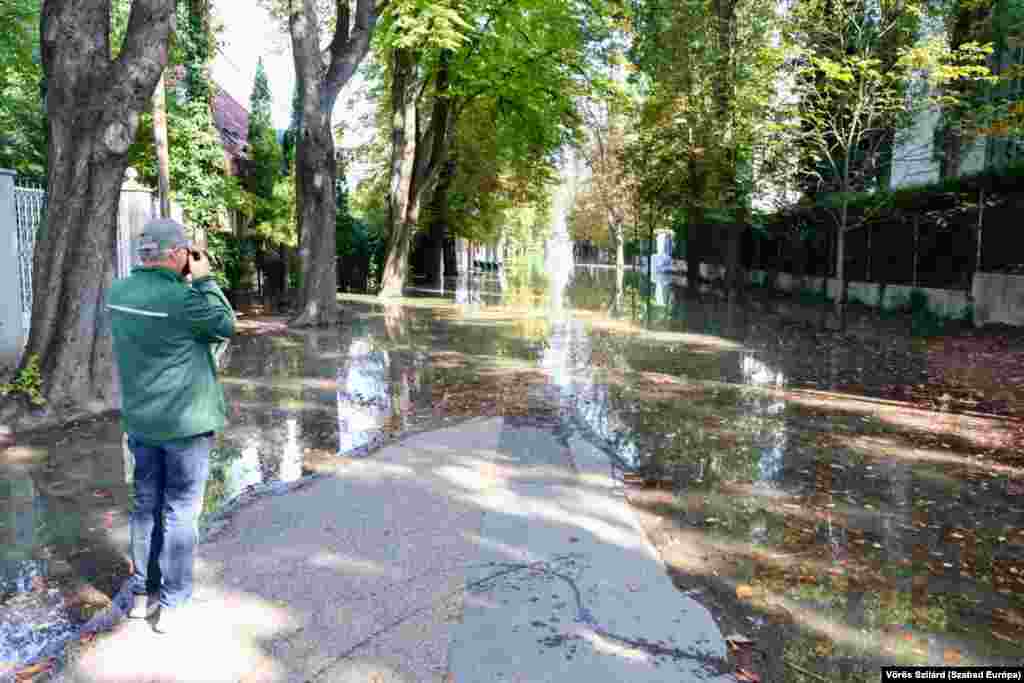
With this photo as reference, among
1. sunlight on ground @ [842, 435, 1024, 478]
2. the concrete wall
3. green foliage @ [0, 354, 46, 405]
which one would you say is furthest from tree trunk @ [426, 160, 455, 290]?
sunlight on ground @ [842, 435, 1024, 478]

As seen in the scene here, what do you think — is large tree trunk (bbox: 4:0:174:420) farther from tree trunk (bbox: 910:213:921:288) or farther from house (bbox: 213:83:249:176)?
house (bbox: 213:83:249:176)

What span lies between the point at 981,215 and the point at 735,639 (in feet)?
54.1

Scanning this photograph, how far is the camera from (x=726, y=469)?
22.5 feet

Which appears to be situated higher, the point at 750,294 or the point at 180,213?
the point at 180,213

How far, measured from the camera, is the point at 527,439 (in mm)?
7770

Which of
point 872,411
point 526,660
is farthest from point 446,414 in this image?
point 526,660

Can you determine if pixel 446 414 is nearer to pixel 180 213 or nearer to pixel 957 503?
pixel 957 503

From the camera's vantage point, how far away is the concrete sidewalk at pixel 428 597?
342 cm

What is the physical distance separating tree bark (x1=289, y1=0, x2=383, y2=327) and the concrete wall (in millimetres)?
13780

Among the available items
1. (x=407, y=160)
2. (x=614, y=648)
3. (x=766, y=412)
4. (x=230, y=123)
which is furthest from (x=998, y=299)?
(x=230, y=123)

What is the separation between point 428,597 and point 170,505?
1.36 m

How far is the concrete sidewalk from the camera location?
135 inches

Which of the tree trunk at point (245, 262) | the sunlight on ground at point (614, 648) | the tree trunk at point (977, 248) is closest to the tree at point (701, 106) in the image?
the tree trunk at point (977, 248)

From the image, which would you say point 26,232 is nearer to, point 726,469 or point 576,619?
point 726,469
